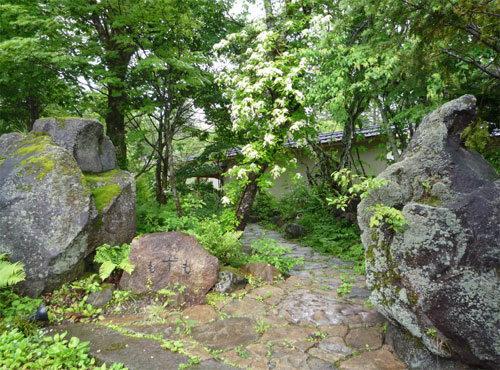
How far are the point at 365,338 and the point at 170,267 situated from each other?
3.05 m

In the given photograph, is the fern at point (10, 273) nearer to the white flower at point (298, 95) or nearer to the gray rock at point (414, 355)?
the gray rock at point (414, 355)

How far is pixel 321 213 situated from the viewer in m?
11.1

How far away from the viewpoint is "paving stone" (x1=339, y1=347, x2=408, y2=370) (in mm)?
3068

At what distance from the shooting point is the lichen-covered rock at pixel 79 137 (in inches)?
231

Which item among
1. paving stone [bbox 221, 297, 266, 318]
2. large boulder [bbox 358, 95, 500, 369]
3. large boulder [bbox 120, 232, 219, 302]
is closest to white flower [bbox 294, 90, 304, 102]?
large boulder [bbox 358, 95, 500, 369]

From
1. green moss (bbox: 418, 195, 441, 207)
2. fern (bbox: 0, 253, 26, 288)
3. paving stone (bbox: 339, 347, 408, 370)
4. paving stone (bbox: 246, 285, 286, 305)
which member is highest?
green moss (bbox: 418, 195, 441, 207)

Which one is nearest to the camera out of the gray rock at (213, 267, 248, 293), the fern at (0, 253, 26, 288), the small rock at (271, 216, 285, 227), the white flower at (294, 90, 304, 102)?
the fern at (0, 253, 26, 288)

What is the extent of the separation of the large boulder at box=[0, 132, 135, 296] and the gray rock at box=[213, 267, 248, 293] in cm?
206

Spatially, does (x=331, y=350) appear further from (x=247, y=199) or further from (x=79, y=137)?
(x=79, y=137)

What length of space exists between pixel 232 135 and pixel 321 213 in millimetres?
4290

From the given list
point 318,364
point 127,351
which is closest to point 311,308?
point 318,364

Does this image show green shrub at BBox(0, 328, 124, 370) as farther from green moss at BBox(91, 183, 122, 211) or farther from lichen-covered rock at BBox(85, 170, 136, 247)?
green moss at BBox(91, 183, 122, 211)

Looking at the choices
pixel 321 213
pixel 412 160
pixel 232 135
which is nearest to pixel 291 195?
A: pixel 321 213

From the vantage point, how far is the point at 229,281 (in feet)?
17.0
